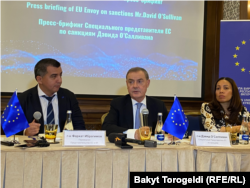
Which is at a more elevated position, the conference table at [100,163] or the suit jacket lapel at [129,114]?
the suit jacket lapel at [129,114]

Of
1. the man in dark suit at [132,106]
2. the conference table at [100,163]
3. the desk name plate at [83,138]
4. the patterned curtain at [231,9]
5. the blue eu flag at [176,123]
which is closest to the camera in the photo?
the conference table at [100,163]

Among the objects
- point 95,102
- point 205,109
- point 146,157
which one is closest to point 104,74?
point 95,102

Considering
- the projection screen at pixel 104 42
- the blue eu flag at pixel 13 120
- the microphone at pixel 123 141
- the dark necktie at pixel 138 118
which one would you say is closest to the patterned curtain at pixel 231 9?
the projection screen at pixel 104 42

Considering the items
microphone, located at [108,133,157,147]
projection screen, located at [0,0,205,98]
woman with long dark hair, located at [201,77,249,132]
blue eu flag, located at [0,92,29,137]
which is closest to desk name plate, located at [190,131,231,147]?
microphone, located at [108,133,157,147]

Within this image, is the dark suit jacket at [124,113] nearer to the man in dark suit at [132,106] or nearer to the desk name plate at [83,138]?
the man in dark suit at [132,106]

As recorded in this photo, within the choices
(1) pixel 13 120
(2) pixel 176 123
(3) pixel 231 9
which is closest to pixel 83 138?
(1) pixel 13 120

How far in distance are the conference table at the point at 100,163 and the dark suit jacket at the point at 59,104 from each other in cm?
103

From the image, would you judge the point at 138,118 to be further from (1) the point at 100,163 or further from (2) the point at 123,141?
(1) the point at 100,163

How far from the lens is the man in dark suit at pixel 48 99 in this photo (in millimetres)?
2744

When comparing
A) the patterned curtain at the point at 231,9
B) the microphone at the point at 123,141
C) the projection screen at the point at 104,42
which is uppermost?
the patterned curtain at the point at 231,9

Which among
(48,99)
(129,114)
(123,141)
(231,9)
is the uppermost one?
(231,9)

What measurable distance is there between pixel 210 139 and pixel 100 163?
2.49 feet

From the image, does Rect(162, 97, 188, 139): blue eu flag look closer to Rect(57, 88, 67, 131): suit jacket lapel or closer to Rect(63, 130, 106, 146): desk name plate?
Rect(63, 130, 106, 146): desk name plate

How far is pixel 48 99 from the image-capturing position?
2.85 m
